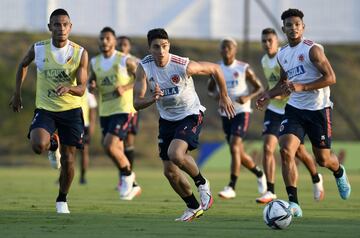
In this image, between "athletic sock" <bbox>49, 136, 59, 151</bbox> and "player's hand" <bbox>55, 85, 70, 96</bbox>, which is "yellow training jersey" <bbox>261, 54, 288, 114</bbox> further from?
"player's hand" <bbox>55, 85, 70, 96</bbox>

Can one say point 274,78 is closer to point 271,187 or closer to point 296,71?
point 271,187

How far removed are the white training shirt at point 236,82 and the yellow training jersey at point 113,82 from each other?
178 cm

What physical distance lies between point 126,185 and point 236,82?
120 inches

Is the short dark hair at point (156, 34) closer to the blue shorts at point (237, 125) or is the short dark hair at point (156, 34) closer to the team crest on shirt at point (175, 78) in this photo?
the team crest on shirt at point (175, 78)

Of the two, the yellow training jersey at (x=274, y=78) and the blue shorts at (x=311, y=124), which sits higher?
the blue shorts at (x=311, y=124)

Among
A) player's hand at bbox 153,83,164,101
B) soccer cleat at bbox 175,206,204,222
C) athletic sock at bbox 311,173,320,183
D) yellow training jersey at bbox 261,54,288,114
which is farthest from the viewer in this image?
yellow training jersey at bbox 261,54,288,114

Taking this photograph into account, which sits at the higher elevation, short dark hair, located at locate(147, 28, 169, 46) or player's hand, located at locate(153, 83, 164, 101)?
short dark hair, located at locate(147, 28, 169, 46)

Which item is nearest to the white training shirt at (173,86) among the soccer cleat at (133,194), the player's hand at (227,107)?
the player's hand at (227,107)

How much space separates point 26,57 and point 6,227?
3276 millimetres

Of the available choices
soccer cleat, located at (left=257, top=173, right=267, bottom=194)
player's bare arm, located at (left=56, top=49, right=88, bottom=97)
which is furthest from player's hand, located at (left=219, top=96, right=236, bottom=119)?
soccer cleat, located at (left=257, top=173, right=267, bottom=194)

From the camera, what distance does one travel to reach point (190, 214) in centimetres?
1263

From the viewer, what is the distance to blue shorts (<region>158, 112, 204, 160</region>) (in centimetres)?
1287

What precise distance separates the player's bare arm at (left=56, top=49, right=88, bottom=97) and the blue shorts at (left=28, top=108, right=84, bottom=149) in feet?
1.76

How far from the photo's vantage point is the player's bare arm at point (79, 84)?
1314 centimetres
